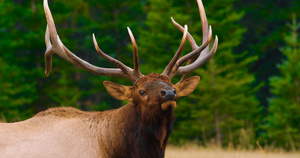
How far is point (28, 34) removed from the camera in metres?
22.1

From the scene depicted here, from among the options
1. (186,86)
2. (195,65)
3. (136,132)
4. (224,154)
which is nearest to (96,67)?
(136,132)

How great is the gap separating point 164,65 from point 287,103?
19.0 ft

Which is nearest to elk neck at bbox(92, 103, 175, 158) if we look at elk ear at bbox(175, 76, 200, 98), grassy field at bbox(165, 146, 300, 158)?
elk ear at bbox(175, 76, 200, 98)

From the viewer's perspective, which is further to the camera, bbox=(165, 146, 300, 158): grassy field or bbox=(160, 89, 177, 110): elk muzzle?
bbox=(165, 146, 300, 158): grassy field

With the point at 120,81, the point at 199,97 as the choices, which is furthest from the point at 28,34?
the point at 199,97

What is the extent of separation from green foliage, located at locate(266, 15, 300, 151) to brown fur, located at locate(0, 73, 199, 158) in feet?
36.2

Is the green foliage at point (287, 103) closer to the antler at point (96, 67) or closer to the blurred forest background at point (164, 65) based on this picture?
the blurred forest background at point (164, 65)

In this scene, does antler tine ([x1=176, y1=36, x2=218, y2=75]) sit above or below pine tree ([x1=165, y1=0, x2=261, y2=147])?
above

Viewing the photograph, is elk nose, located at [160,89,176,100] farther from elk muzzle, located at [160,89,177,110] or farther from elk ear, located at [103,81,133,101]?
elk ear, located at [103,81,133,101]

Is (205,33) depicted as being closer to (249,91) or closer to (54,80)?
(249,91)

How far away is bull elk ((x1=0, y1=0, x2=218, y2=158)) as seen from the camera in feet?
16.6

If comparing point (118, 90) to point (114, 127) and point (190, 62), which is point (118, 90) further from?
point (190, 62)

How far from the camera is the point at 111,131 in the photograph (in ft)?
18.0

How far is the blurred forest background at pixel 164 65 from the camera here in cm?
1644
